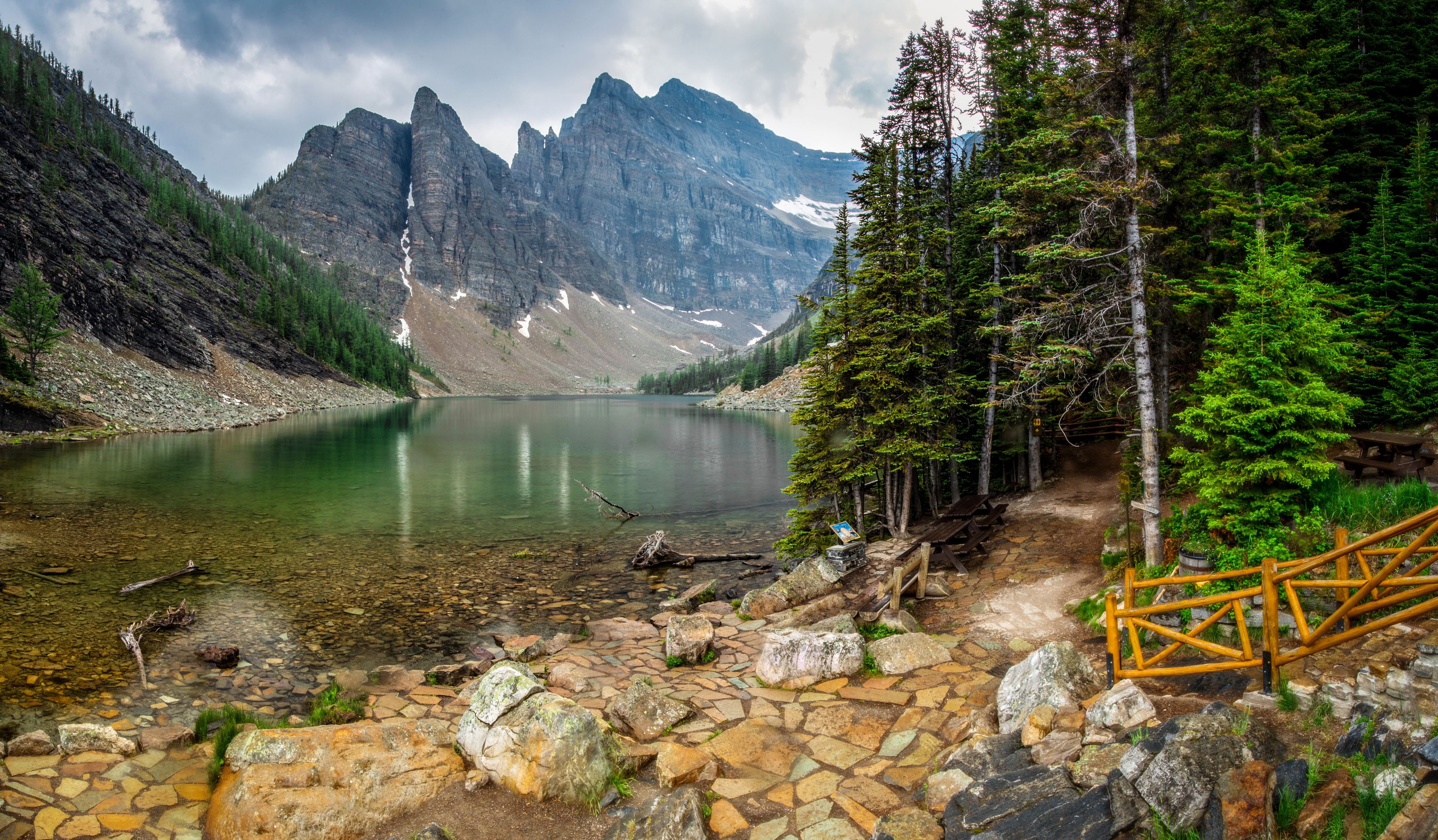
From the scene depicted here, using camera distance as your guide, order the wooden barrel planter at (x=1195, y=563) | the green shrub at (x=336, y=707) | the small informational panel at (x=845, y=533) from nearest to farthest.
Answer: the green shrub at (x=336, y=707), the wooden barrel planter at (x=1195, y=563), the small informational panel at (x=845, y=533)

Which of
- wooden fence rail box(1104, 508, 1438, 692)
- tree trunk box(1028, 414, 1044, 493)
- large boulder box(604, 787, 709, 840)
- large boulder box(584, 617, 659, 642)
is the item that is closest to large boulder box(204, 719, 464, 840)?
large boulder box(604, 787, 709, 840)

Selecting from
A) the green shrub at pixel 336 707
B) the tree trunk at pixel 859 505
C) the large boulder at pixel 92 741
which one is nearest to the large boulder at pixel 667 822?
the green shrub at pixel 336 707

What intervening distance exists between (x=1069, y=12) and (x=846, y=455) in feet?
36.3

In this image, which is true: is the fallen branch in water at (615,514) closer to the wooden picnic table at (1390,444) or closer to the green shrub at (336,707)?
the green shrub at (336,707)

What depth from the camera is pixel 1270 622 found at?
16.6 ft

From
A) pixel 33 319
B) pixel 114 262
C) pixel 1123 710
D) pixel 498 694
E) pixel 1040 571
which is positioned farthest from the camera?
pixel 114 262

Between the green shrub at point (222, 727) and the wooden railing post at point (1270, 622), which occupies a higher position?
the wooden railing post at point (1270, 622)

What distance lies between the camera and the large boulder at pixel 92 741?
705 cm

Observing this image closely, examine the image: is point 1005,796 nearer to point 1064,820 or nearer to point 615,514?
point 1064,820

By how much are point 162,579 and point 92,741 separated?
374 inches

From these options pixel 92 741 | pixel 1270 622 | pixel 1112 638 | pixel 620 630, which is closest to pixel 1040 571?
pixel 1112 638

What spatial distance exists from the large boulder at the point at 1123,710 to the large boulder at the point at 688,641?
6139 mm

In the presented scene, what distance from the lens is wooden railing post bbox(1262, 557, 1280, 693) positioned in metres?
4.81

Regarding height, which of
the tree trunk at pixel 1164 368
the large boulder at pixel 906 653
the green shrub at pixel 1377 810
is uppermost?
the tree trunk at pixel 1164 368
